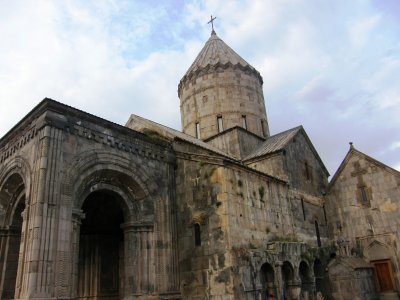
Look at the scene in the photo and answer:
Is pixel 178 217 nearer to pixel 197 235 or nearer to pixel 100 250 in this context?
pixel 197 235

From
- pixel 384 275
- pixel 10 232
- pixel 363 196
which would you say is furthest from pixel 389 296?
pixel 10 232

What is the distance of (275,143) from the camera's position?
17641 millimetres

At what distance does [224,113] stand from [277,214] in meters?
7.40

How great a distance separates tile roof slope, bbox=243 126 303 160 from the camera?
54.8 feet

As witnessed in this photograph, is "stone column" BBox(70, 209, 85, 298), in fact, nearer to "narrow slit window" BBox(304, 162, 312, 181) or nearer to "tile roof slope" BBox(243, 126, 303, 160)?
"tile roof slope" BBox(243, 126, 303, 160)

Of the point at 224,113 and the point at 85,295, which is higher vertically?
the point at 224,113

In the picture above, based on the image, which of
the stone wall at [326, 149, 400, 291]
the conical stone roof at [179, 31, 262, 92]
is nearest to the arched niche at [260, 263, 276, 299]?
the stone wall at [326, 149, 400, 291]

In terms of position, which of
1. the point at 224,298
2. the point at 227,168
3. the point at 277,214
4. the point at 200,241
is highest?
the point at 227,168

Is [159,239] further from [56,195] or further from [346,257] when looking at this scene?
[346,257]

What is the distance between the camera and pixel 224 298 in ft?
34.4

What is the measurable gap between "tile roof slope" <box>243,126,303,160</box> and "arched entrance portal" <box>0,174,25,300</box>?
9.87m

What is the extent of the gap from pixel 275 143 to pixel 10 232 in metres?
11.7

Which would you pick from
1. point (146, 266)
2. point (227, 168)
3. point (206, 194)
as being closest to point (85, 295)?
point (146, 266)

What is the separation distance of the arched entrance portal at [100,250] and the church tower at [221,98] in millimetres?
7218
